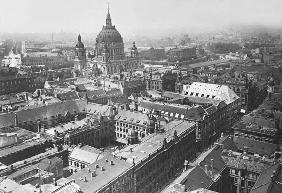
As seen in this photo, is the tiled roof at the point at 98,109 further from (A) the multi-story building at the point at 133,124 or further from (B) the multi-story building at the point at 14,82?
(B) the multi-story building at the point at 14,82

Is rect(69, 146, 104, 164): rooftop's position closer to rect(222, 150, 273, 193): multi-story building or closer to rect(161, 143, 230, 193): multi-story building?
rect(161, 143, 230, 193): multi-story building

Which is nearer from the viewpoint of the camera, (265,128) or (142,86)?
(265,128)

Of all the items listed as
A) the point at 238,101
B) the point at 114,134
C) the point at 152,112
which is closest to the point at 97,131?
the point at 114,134

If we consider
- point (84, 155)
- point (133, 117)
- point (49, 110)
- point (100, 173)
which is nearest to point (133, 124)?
point (133, 117)

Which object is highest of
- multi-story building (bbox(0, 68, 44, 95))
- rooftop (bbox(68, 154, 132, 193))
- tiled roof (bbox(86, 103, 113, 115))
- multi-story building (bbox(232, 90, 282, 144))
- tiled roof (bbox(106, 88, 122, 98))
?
multi-story building (bbox(0, 68, 44, 95))

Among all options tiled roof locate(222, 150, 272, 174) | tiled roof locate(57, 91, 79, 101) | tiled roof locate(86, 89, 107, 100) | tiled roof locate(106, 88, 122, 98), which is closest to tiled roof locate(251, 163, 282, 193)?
tiled roof locate(222, 150, 272, 174)

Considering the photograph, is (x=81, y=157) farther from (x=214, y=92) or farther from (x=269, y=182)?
(x=214, y=92)

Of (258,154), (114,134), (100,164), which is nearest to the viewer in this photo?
(100,164)

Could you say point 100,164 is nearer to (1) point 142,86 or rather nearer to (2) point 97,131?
(2) point 97,131

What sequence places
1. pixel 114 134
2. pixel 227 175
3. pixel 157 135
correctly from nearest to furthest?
1. pixel 227 175
2. pixel 157 135
3. pixel 114 134

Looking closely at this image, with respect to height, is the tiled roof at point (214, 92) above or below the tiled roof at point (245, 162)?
above

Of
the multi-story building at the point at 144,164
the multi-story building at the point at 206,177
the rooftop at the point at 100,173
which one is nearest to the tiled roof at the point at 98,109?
the multi-story building at the point at 144,164
